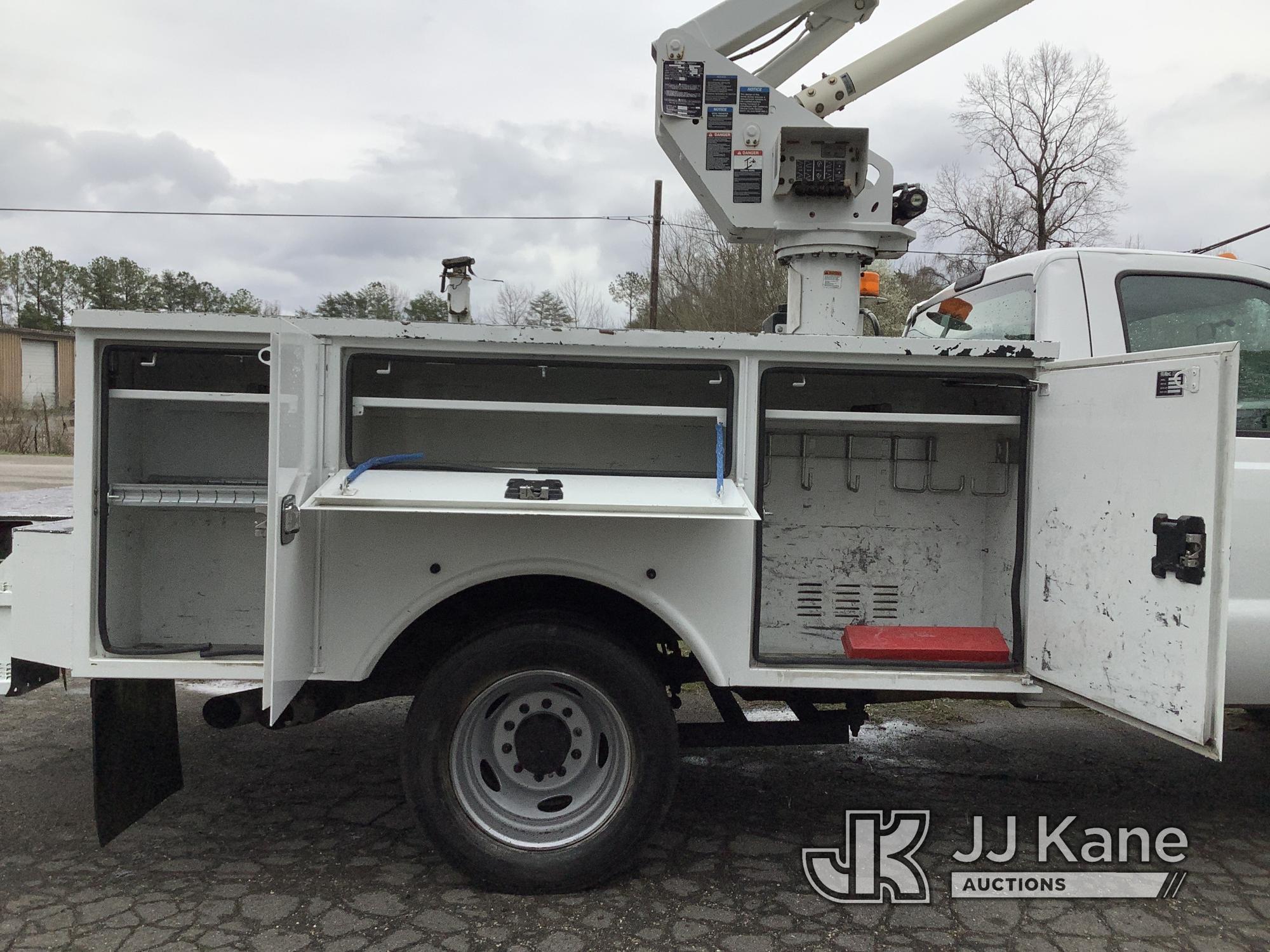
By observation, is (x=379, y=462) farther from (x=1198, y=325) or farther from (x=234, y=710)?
(x=1198, y=325)

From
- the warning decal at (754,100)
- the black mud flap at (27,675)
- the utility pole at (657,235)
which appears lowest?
the black mud flap at (27,675)

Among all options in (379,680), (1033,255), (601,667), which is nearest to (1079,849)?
(601,667)

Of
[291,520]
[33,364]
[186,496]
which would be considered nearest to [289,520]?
[291,520]

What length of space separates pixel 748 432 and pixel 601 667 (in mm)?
916

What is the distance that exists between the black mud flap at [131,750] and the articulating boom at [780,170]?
2.88 m

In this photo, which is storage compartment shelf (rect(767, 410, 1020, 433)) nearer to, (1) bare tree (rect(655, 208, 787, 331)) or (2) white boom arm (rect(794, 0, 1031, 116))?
(2) white boom arm (rect(794, 0, 1031, 116))

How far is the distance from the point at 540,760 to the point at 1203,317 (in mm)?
3114

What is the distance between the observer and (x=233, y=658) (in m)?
3.12

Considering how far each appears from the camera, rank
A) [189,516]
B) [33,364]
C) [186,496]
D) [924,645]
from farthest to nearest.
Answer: [33,364]
[189,516]
[924,645]
[186,496]

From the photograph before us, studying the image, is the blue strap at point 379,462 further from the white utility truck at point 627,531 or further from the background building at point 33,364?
the background building at point 33,364

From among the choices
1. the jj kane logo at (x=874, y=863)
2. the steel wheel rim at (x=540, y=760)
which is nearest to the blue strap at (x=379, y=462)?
the steel wheel rim at (x=540, y=760)

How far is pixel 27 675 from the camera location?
3.39 meters

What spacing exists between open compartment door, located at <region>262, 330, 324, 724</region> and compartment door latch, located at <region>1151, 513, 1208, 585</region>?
8.43 feet

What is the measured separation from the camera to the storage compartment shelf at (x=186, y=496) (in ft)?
10.2
